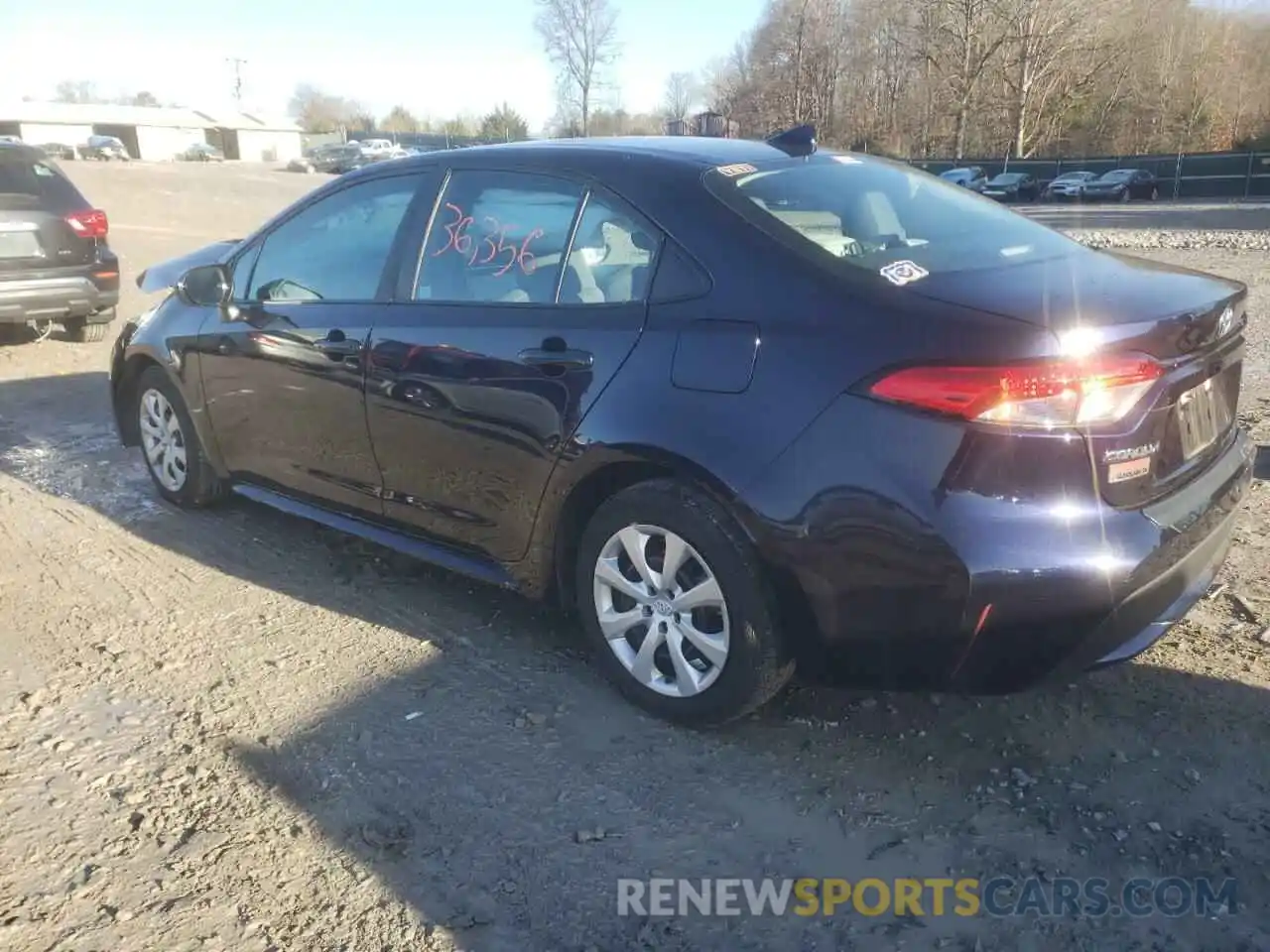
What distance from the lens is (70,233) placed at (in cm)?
841

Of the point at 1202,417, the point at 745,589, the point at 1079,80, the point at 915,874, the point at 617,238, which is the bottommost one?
the point at 915,874

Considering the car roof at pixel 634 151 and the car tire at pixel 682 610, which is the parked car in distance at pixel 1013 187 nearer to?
the car roof at pixel 634 151

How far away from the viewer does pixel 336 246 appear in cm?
420

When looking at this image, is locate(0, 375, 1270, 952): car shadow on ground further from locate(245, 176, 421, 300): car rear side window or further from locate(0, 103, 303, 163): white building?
locate(0, 103, 303, 163): white building

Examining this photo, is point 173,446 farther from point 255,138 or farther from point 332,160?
point 255,138

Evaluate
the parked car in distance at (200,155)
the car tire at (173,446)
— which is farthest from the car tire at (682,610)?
the parked car in distance at (200,155)

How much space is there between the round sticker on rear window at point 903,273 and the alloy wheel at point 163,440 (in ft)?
11.9

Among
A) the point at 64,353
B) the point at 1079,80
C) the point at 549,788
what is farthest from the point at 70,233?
the point at 1079,80

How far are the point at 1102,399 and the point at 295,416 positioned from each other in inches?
120

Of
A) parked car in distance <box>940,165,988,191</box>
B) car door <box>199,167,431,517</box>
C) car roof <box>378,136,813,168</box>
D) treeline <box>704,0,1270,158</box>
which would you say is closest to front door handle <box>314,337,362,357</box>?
car door <box>199,167,431,517</box>

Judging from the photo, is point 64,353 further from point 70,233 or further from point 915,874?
point 915,874

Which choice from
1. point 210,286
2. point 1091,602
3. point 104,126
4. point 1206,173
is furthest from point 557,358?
point 104,126

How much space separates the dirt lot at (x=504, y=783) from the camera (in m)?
2.41

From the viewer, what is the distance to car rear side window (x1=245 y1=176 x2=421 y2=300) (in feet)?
13.0
